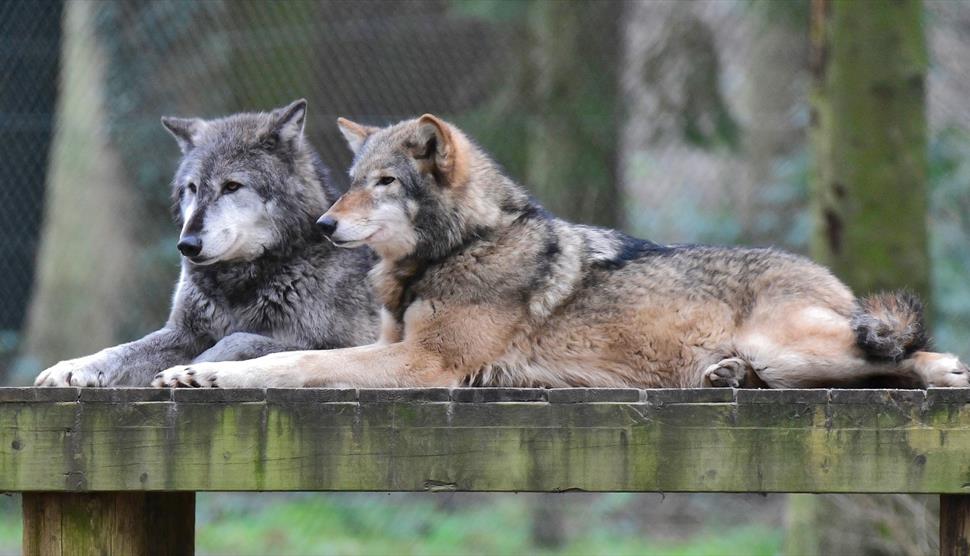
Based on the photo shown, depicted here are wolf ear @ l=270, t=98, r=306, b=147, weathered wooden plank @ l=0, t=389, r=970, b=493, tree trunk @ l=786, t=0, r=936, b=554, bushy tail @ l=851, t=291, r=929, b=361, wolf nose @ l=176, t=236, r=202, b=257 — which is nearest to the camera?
weathered wooden plank @ l=0, t=389, r=970, b=493

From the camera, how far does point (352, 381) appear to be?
11.2 feet

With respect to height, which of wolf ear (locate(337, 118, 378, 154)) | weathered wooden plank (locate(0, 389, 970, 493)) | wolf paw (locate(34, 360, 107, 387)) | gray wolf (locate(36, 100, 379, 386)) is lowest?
weathered wooden plank (locate(0, 389, 970, 493))

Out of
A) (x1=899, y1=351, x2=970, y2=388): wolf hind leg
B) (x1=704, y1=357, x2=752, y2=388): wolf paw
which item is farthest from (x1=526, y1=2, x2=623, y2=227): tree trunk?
(x1=899, y1=351, x2=970, y2=388): wolf hind leg

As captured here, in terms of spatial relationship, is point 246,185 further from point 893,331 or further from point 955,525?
point 955,525

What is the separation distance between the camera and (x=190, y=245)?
12.7 ft

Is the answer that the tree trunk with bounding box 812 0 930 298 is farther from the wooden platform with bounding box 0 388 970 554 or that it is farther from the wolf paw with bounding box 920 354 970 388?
the wooden platform with bounding box 0 388 970 554

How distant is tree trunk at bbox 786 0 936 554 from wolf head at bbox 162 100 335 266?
8.26 feet

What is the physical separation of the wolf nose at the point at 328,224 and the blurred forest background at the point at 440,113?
3773 millimetres

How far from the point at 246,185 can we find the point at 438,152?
0.84 meters

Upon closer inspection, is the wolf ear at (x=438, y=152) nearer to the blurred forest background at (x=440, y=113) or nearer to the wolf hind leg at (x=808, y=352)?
the wolf hind leg at (x=808, y=352)

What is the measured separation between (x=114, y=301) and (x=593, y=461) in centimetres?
601

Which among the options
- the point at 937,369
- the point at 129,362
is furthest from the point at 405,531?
the point at 937,369

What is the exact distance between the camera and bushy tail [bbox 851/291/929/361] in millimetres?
3344

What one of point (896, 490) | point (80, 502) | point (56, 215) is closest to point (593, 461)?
point (896, 490)
